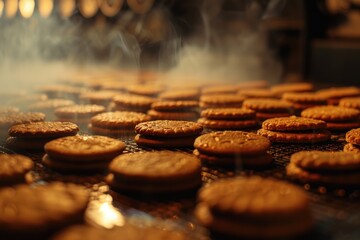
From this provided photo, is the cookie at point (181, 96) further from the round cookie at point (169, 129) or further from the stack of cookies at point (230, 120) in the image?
the round cookie at point (169, 129)

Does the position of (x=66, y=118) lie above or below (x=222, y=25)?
below

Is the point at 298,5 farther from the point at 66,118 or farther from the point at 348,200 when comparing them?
the point at 348,200

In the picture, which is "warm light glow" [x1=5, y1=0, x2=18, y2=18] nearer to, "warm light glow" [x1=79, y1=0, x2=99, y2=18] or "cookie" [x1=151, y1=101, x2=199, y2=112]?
"warm light glow" [x1=79, y1=0, x2=99, y2=18]

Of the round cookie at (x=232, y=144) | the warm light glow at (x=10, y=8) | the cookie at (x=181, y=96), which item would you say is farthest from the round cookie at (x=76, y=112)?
the warm light glow at (x=10, y=8)

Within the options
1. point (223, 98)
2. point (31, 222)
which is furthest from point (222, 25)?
point (31, 222)

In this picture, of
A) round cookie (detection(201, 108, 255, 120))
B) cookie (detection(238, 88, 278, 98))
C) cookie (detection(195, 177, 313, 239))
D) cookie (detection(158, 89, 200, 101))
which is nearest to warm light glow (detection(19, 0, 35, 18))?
cookie (detection(158, 89, 200, 101))

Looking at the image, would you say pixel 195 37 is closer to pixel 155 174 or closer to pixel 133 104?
pixel 133 104
